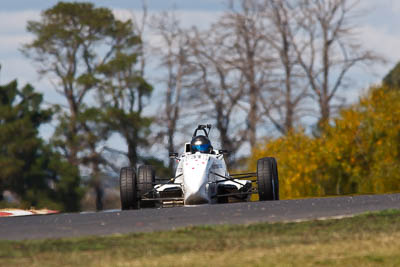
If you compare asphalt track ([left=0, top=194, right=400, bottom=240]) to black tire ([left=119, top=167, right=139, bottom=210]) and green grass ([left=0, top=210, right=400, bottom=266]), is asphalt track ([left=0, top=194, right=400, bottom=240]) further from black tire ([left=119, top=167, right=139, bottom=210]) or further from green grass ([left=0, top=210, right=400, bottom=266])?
black tire ([left=119, top=167, right=139, bottom=210])

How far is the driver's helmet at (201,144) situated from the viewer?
20.1 meters

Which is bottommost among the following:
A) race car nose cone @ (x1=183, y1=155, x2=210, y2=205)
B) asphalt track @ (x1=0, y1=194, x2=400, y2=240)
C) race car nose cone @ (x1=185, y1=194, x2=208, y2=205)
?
asphalt track @ (x1=0, y1=194, x2=400, y2=240)

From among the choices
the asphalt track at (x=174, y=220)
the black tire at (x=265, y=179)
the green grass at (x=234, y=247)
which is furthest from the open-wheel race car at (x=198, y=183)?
the green grass at (x=234, y=247)

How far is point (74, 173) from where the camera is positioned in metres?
52.2

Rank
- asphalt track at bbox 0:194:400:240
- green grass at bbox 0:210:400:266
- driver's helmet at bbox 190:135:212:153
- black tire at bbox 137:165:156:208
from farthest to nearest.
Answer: black tire at bbox 137:165:156:208
driver's helmet at bbox 190:135:212:153
asphalt track at bbox 0:194:400:240
green grass at bbox 0:210:400:266

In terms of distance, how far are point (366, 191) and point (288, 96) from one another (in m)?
20.2

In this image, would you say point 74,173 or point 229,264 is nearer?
point 229,264

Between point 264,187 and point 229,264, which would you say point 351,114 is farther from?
point 229,264

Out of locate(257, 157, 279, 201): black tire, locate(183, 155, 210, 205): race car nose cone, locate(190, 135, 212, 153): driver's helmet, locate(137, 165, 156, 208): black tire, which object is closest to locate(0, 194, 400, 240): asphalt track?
locate(183, 155, 210, 205): race car nose cone

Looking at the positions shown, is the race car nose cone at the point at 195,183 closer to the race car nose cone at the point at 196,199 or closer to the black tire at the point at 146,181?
the race car nose cone at the point at 196,199

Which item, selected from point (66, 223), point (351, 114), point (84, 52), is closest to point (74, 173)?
point (84, 52)

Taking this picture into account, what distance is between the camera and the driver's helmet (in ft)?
66.0

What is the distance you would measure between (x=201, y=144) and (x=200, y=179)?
1.74 meters

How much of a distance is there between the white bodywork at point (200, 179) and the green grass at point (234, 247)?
7.34 m
